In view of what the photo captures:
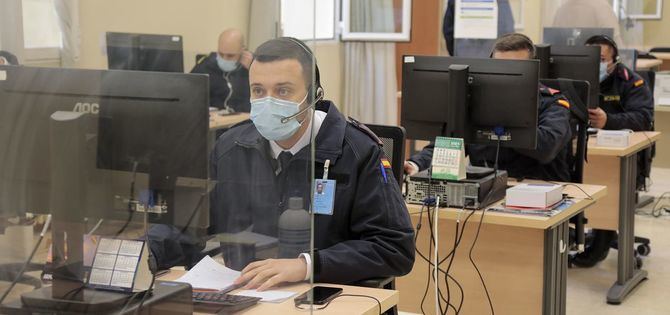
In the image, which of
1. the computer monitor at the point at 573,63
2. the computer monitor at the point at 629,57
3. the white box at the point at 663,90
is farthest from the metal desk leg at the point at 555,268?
the white box at the point at 663,90

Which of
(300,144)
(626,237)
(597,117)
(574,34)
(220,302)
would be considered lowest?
(626,237)

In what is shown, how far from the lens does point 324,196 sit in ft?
7.72

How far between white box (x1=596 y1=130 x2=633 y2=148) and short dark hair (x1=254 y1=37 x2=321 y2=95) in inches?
132

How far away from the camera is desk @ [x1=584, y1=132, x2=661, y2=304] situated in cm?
481

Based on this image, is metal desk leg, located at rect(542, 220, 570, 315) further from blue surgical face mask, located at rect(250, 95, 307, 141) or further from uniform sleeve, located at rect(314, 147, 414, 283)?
blue surgical face mask, located at rect(250, 95, 307, 141)

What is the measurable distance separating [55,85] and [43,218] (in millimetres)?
228

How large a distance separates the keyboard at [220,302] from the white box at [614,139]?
325 cm

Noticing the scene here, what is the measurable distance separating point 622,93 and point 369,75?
3.08 m

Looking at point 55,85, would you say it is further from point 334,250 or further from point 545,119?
point 545,119

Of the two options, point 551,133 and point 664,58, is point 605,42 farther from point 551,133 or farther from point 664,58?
point 664,58

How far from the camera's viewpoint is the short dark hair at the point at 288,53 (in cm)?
169

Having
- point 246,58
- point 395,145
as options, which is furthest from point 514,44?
point 246,58

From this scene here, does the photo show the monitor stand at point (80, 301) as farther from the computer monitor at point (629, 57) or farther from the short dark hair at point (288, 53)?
the computer monitor at point (629, 57)

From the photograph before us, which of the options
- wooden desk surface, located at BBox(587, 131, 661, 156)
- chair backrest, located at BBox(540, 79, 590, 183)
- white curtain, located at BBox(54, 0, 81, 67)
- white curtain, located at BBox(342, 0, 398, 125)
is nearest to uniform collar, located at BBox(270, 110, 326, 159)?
white curtain, located at BBox(54, 0, 81, 67)
